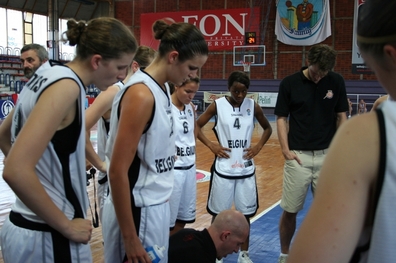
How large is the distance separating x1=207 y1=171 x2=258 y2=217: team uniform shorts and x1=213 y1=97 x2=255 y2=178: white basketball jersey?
64mm

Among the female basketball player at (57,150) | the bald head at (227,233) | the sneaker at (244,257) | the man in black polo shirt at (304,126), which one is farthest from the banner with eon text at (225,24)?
the female basketball player at (57,150)

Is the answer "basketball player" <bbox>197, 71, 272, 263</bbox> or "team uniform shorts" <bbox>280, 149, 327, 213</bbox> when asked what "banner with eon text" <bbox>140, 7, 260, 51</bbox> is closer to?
"basketball player" <bbox>197, 71, 272, 263</bbox>

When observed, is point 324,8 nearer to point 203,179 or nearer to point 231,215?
point 203,179

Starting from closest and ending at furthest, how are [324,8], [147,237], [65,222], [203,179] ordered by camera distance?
[65,222] < [147,237] < [203,179] < [324,8]

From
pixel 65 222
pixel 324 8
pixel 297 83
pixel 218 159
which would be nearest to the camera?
pixel 65 222

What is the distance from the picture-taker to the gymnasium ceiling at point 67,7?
23.5 meters

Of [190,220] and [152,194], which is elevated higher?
[152,194]

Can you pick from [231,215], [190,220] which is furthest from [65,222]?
[190,220]

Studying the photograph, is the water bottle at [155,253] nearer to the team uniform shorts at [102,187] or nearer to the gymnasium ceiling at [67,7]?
the team uniform shorts at [102,187]

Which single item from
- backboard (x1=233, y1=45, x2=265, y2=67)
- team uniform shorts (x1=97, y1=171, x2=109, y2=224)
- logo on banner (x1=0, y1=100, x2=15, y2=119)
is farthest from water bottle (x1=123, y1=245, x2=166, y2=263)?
backboard (x1=233, y1=45, x2=265, y2=67)

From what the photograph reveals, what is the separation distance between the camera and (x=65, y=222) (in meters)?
1.65

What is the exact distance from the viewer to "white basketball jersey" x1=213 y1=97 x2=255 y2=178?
169 inches

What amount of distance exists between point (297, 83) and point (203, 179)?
3.93 metres

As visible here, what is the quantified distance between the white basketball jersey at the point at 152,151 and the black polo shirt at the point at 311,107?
6.86 ft
